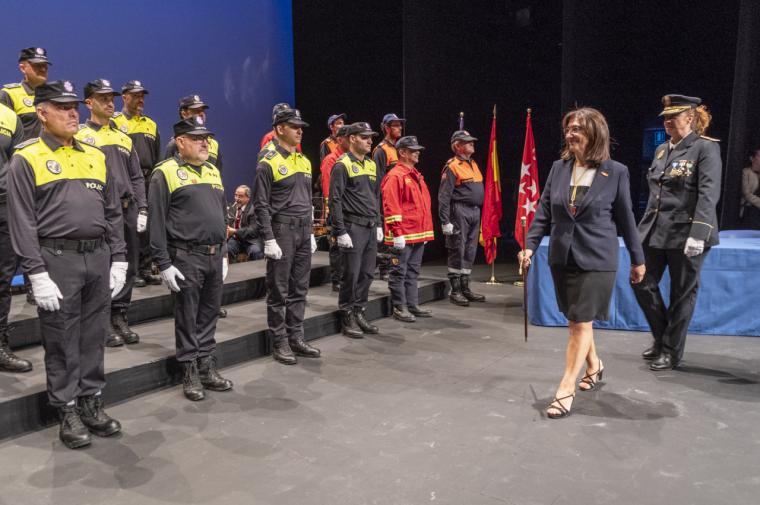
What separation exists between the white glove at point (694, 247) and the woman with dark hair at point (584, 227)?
0.70 m

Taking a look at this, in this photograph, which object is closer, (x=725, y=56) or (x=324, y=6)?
(x=725, y=56)

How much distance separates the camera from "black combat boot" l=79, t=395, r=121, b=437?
324cm

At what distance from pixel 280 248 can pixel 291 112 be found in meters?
0.94

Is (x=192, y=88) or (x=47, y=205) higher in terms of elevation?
(x=192, y=88)

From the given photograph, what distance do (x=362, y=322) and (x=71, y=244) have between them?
267 cm

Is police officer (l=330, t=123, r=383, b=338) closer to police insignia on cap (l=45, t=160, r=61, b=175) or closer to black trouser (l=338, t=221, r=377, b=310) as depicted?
black trouser (l=338, t=221, r=377, b=310)

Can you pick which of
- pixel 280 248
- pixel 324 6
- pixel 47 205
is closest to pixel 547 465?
pixel 280 248

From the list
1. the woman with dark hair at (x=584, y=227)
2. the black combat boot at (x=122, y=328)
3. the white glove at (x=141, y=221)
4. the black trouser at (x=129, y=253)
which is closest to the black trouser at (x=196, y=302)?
the black combat boot at (x=122, y=328)

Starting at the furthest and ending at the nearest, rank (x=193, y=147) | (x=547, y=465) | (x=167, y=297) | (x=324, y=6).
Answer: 1. (x=324, y=6)
2. (x=167, y=297)
3. (x=193, y=147)
4. (x=547, y=465)

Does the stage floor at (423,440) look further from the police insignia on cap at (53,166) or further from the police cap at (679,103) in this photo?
the police cap at (679,103)

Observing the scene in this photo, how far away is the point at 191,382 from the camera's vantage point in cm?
380

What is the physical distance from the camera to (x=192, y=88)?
7383 millimetres

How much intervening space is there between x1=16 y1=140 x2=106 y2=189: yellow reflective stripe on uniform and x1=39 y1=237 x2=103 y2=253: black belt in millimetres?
271

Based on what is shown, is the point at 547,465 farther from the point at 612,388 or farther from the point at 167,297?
the point at 167,297
